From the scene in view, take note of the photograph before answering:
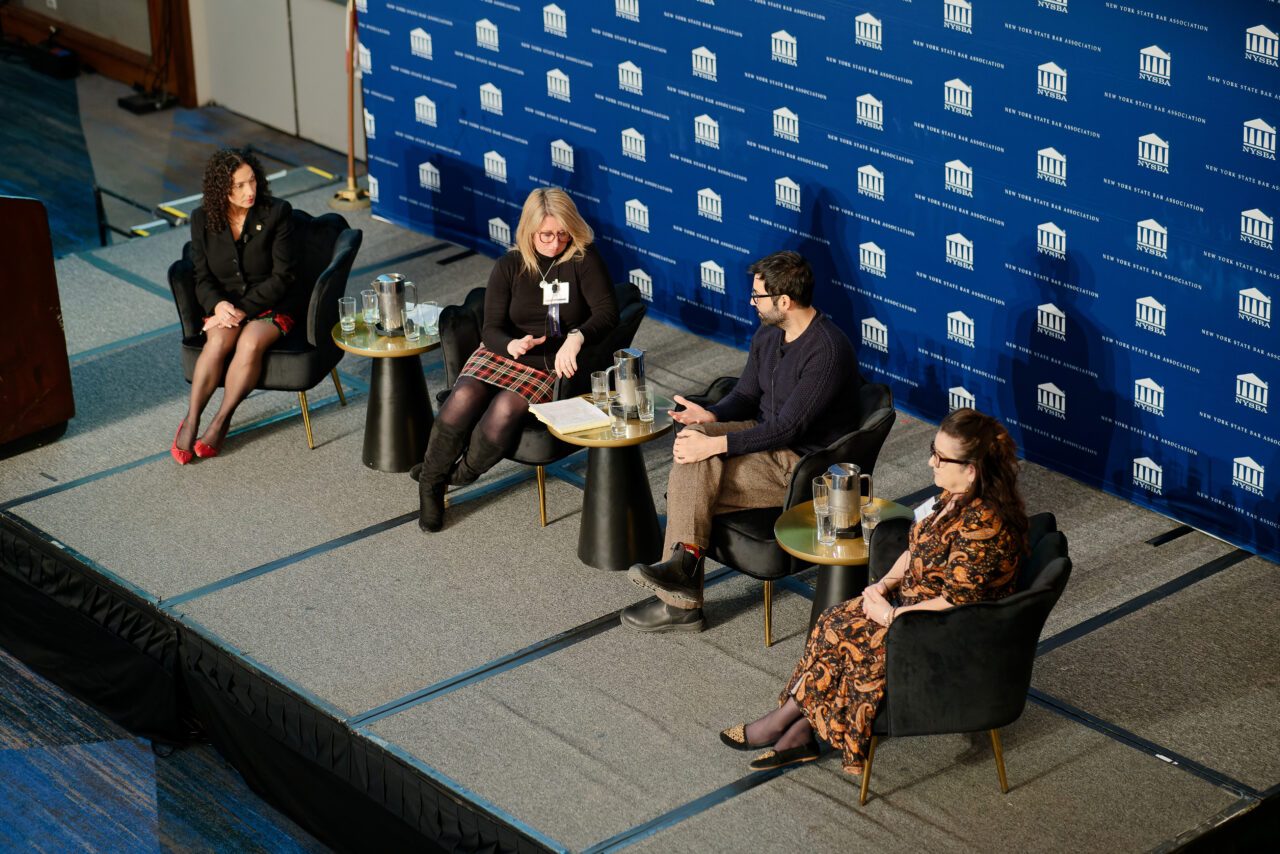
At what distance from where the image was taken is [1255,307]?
5.91 m

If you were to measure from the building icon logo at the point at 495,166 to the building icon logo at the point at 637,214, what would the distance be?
2.74 ft

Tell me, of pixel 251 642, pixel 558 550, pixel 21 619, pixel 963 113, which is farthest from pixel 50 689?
pixel 963 113

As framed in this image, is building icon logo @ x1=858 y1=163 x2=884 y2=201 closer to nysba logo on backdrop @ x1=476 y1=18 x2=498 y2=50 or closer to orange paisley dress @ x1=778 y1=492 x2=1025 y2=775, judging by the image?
nysba logo on backdrop @ x1=476 y1=18 x2=498 y2=50

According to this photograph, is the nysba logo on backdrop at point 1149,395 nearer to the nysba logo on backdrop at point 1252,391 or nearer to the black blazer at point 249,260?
the nysba logo on backdrop at point 1252,391

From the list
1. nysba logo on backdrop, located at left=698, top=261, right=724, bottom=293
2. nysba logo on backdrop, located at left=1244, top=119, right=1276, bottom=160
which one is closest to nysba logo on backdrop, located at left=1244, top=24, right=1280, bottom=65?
nysba logo on backdrop, located at left=1244, top=119, right=1276, bottom=160

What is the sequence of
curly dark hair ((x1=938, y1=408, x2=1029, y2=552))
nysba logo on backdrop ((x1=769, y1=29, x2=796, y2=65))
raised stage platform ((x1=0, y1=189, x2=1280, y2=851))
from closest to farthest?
curly dark hair ((x1=938, y1=408, x2=1029, y2=552)) → raised stage platform ((x1=0, y1=189, x2=1280, y2=851)) → nysba logo on backdrop ((x1=769, y1=29, x2=796, y2=65))

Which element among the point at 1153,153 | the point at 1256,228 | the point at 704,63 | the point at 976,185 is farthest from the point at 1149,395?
the point at 704,63

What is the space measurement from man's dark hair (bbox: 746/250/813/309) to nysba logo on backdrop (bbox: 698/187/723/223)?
7.01 feet

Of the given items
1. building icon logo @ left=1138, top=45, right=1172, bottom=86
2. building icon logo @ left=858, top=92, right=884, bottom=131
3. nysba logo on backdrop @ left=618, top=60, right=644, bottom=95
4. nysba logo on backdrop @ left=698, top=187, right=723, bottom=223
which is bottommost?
nysba logo on backdrop @ left=698, top=187, right=723, bottom=223

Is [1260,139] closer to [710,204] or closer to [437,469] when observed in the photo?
[710,204]

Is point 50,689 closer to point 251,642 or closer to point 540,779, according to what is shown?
point 251,642

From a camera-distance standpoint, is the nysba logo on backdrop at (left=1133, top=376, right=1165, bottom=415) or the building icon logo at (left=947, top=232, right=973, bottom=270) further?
the building icon logo at (left=947, top=232, right=973, bottom=270)

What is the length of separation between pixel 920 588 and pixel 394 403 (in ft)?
8.84

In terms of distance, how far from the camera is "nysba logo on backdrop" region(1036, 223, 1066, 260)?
6.38 m
